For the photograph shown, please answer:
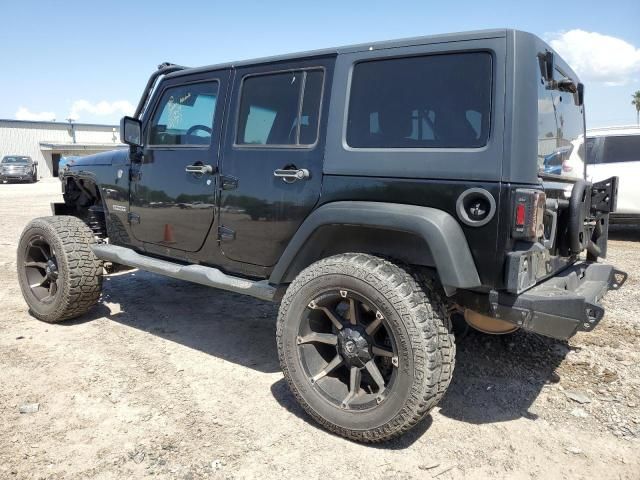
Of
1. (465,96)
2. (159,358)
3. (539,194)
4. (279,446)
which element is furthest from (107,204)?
(539,194)

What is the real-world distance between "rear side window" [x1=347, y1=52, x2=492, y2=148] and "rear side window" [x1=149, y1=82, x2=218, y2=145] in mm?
1227

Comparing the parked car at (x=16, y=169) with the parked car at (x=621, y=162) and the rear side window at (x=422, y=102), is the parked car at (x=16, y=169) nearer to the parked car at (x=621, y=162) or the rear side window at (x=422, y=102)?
the parked car at (x=621, y=162)

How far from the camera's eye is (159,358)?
3.67 metres

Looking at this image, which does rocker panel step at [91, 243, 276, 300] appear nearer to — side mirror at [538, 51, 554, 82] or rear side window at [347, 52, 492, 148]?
rear side window at [347, 52, 492, 148]

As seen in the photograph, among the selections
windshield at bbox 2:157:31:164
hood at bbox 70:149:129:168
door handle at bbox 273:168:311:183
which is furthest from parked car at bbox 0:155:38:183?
door handle at bbox 273:168:311:183

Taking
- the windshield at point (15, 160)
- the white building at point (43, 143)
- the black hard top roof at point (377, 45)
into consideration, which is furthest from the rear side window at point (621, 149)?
the white building at point (43, 143)

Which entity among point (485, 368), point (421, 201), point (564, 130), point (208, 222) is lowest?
point (485, 368)

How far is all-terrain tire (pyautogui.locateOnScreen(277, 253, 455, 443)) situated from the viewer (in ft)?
7.70

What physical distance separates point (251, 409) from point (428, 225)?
154 cm

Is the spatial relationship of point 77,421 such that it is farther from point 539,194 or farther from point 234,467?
point 539,194

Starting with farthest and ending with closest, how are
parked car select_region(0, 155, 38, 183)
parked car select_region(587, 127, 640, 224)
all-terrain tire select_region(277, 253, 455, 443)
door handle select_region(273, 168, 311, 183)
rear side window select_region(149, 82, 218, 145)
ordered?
parked car select_region(0, 155, 38, 183)
parked car select_region(587, 127, 640, 224)
rear side window select_region(149, 82, 218, 145)
door handle select_region(273, 168, 311, 183)
all-terrain tire select_region(277, 253, 455, 443)

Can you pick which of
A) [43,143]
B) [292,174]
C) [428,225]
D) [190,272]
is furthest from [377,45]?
[43,143]

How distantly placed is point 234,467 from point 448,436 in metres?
1.15

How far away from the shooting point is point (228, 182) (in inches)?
130
